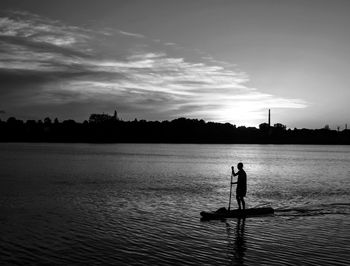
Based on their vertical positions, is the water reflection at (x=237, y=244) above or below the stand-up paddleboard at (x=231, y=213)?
below

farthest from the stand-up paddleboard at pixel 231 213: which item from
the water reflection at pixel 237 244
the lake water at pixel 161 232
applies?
the water reflection at pixel 237 244

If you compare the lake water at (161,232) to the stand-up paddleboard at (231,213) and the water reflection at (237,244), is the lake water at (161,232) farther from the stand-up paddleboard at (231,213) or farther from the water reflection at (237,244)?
the stand-up paddleboard at (231,213)

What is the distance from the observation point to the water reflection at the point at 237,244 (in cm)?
1238

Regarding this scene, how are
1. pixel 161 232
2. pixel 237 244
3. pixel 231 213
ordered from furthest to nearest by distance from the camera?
pixel 231 213
pixel 161 232
pixel 237 244

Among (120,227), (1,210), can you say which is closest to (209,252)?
(120,227)

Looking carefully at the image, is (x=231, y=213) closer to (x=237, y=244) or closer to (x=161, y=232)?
(x=161, y=232)

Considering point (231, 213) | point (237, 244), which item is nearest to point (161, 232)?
point (237, 244)

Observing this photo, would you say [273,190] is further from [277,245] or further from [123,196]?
[277,245]

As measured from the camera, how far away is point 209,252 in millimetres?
13062

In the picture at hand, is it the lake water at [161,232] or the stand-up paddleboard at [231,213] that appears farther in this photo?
the stand-up paddleboard at [231,213]

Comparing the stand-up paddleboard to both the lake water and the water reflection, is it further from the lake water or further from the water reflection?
the water reflection

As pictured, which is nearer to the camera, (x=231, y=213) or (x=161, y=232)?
(x=161, y=232)

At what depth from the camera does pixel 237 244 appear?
1423 cm

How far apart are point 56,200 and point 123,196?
4606mm
